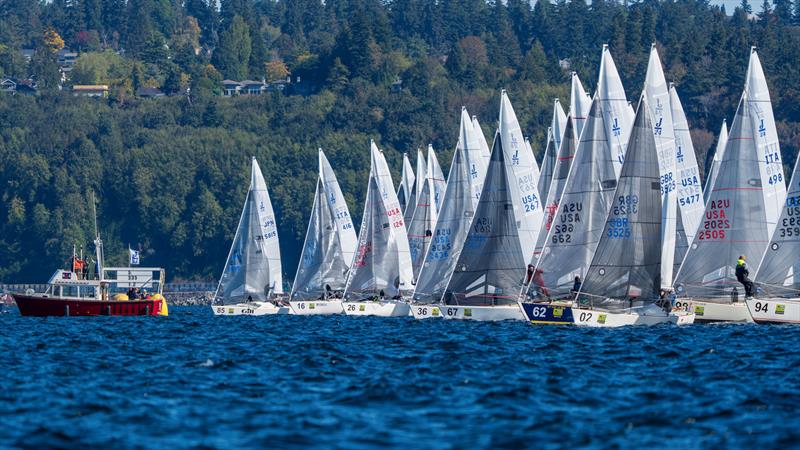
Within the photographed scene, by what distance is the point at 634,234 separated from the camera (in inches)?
1922

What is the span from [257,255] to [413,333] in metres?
25.4

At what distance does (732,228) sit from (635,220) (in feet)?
17.1

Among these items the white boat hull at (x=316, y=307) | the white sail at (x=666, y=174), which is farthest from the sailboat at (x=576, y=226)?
the white boat hull at (x=316, y=307)

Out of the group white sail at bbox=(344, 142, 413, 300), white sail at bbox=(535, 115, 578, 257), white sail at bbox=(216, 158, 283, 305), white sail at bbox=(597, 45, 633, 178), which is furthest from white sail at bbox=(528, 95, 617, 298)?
white sail at bbox=(216, 158, 283, 305)

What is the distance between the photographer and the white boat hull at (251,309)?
7638 centimetres

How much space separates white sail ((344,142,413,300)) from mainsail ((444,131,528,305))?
1582 cm

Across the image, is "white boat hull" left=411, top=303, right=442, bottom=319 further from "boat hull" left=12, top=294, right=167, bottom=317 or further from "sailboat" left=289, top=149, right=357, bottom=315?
"boat hull" left=12, top=294, right=167, bottom=317

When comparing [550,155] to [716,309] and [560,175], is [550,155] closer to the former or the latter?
[560,175]

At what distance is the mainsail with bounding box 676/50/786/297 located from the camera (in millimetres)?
52656

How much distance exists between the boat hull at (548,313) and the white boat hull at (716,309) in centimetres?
440

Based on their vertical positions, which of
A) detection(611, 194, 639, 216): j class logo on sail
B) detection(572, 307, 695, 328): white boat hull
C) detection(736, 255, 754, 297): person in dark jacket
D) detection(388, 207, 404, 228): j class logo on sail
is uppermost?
detection(388, 207, 404, 228): j class logo on sail

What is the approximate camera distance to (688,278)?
2112 inches

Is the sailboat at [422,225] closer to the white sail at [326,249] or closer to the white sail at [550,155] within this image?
the white sail at [326,249]

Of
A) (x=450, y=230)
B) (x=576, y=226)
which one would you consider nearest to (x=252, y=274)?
(x=450, y=230)
